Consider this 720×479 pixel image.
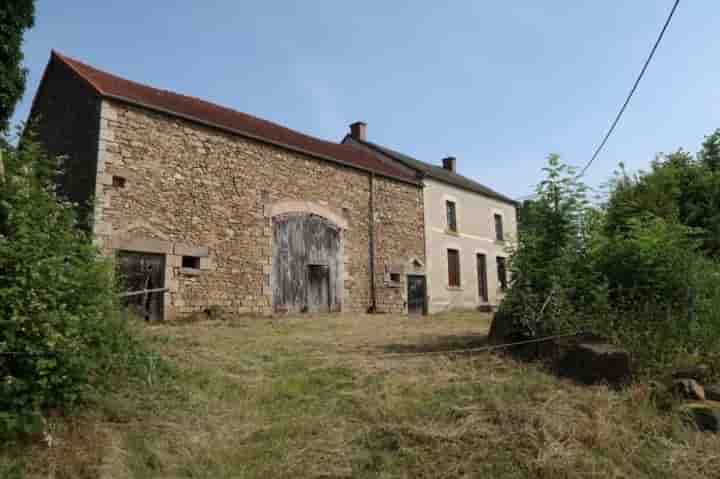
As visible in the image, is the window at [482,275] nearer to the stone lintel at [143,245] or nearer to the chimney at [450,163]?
the chimney at [450,163]

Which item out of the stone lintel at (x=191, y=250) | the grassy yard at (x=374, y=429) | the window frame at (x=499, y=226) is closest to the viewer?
the grassy yard at (x=374, y=429)

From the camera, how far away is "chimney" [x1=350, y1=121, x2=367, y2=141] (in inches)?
787

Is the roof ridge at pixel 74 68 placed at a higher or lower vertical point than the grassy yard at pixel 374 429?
higher

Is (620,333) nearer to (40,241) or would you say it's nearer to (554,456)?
(554,456)

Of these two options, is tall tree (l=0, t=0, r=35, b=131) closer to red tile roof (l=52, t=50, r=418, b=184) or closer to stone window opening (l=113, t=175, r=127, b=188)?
red tile roof (l=52, t=50, r=418, b=184)

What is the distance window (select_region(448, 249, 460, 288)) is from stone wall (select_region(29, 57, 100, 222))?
39.0 feet

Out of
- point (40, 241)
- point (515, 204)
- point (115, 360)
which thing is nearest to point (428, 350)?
point (115, 360)

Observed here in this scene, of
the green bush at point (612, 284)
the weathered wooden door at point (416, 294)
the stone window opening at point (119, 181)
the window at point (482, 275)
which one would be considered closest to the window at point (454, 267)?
the window at point (482, 275)

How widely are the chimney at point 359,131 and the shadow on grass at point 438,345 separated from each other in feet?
47.2

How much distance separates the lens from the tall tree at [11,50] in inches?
337

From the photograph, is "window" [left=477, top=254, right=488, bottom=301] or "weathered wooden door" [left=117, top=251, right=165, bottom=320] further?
"window" [left=477, top=254, right=488, bottom=301]

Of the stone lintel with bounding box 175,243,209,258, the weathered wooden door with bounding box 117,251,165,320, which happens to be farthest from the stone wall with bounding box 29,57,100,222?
the stone lintel with bounding box 175,243,209,258

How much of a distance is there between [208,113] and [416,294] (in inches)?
324

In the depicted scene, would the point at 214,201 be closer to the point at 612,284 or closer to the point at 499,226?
the point at 612,284
